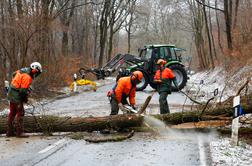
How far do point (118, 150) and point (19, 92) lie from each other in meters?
3.14

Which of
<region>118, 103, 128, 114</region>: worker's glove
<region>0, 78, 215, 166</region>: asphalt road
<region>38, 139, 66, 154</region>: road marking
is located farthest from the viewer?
<region>118, 103, 128, 114</region>: worker's glove

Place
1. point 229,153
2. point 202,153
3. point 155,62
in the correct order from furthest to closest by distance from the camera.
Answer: point 155,62
point 202,153
point 229,153

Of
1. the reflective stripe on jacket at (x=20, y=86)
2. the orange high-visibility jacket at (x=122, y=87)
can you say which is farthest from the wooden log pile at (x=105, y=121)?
A: the orange high-visibility jacket at (x=122, y=87)

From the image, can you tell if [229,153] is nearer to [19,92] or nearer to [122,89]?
[122,89]

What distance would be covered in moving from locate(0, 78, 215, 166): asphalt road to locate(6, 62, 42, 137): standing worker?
0.39m

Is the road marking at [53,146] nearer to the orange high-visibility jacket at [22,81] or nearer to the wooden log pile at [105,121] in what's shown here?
the wooden log pile at [105,121]

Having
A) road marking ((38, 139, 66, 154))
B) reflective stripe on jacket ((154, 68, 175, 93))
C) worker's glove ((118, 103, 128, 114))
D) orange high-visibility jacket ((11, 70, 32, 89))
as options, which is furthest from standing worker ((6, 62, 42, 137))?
reflective stripe on jacket ((154, 68, 175, 93))

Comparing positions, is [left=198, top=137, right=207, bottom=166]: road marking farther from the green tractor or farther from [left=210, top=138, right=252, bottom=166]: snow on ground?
the green tractor

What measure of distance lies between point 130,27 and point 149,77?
137ft

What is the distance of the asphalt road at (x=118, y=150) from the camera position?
7.73 m

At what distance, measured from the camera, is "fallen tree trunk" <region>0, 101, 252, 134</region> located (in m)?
10.4

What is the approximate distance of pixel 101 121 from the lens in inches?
411

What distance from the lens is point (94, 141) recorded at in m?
9.55

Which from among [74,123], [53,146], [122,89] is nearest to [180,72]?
[122,89]
